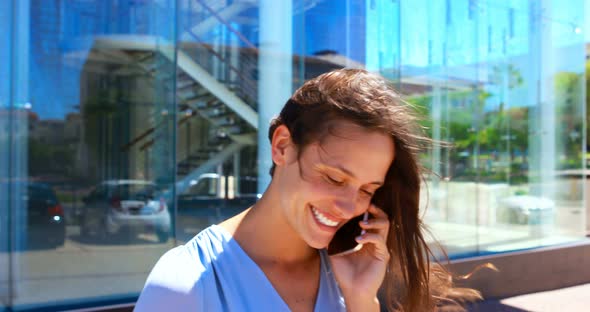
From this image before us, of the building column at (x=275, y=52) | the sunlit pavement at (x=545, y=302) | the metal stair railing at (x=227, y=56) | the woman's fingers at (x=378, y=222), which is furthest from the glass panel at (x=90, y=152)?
the woman's fingers at (x=378, y=222)

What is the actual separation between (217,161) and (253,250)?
9052 mm

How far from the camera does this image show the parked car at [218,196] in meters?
9.16

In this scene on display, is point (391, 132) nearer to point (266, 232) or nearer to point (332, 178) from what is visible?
point (332, 178)

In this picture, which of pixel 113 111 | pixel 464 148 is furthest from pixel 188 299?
pixel 464 148

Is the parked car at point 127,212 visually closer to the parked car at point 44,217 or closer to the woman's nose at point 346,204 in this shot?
the parked car at point 44,217

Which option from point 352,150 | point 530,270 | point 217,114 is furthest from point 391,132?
point 217,114

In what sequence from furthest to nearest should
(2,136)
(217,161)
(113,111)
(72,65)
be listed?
1. (217,161)
2. (113,111)
3. (72,65)
4. (2,136)

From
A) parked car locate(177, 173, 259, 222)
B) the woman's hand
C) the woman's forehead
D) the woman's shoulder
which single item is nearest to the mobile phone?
the woman's hand

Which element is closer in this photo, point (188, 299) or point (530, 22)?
point (188, 299)

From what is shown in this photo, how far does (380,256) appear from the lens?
5.32 feet

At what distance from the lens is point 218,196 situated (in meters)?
10.2

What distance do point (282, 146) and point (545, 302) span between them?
6946mm

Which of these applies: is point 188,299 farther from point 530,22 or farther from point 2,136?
point 530,22

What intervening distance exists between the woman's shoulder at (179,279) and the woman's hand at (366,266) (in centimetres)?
44
